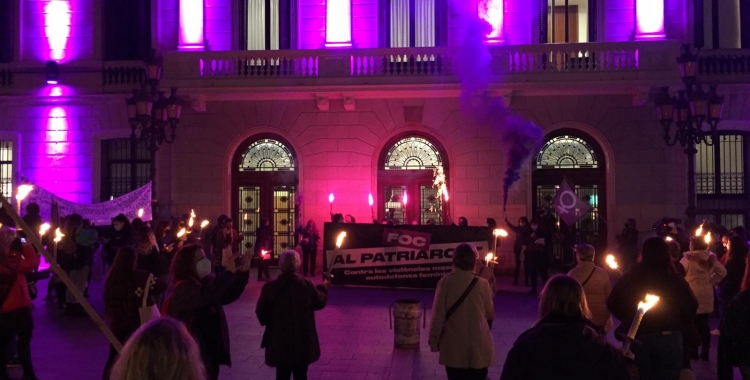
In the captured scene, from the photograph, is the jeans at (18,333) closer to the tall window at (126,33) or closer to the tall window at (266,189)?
the tall window at (266,189)

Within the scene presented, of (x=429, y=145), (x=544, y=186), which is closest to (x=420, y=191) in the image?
(x=429, y=145)

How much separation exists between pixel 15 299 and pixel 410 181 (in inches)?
546

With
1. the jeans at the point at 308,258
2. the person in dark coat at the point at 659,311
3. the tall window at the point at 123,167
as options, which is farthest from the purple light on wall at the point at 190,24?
the person in dark coat at the point at 659,311

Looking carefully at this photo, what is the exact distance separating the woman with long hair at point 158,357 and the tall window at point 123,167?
1972 centimetres

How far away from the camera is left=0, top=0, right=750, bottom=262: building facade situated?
18.8 m

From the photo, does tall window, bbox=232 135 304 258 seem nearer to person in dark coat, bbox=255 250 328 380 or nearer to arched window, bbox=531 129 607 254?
arched window, bbox=531 129 607 254

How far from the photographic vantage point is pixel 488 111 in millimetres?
18938

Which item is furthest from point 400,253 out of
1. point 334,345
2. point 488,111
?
point 488,111

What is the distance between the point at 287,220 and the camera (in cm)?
2028

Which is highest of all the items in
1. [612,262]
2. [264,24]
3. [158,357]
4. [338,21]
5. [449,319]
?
[264,24]

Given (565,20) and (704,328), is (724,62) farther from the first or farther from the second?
(704,328)

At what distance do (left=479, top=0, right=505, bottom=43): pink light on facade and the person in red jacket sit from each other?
15.0 meters

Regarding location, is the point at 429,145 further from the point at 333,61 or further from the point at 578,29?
the point at 578,29

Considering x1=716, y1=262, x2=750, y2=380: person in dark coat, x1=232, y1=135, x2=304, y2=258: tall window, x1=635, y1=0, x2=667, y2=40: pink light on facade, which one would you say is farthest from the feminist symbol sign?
x1=716, y1=262, x2=750, y2=380: person in dark coat
